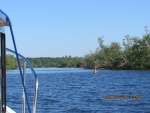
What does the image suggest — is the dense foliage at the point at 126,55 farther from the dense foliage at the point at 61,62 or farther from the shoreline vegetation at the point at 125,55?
the dense foliage at the point at 61,62

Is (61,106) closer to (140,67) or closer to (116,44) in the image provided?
(140,67)

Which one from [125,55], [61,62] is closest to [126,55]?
[125,55]

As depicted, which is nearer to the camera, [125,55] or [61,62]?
[125,55]

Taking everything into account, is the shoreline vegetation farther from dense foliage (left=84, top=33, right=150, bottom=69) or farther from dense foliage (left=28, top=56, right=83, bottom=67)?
dense foliage (left=28, top=56, right=83, bottom=67)

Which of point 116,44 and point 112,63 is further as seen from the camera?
point 116,44

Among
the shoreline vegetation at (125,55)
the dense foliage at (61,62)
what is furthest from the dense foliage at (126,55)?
the dense foliage at (61,62)

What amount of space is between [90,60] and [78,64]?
4392 cm

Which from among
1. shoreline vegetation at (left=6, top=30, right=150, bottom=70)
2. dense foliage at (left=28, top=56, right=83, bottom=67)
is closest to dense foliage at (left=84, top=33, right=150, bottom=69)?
shoreline vegetation at (left=6, top=30, right=150, bottom=70)

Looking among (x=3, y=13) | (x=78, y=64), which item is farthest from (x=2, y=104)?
(x=78, y=64)

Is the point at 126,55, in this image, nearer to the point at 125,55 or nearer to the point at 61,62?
the point at 125,55

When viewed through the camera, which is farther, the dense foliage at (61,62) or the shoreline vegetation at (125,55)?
the dense foliage at (61,62)

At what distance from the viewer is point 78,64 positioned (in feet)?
529

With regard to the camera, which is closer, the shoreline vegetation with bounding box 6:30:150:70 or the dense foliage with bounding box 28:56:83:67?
the shoreline vegetation with bounding box 6:30:150:70

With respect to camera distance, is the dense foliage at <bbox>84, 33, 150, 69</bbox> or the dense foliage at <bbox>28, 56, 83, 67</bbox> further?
the dense foliage at <bbox>28, 56, 83, 67</bbox>
